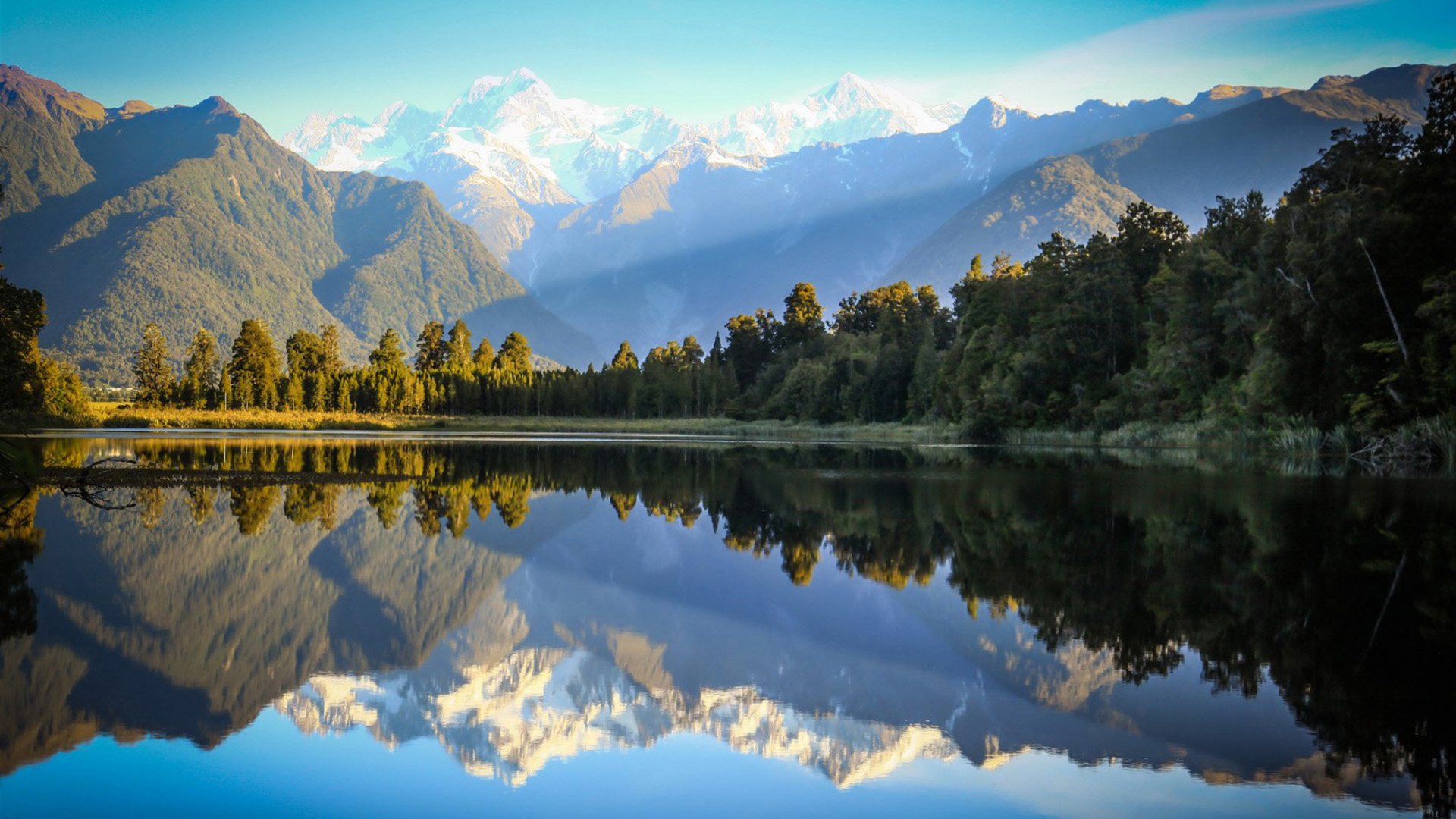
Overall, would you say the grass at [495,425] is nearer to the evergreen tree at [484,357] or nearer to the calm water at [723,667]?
the evergreen tree at [484,357]

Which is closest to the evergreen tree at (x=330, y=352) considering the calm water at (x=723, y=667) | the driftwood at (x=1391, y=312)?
the driftwood at (x=1391, y=312)

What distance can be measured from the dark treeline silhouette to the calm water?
2440cm

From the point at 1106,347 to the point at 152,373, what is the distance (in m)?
92.6

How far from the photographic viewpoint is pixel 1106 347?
241ft

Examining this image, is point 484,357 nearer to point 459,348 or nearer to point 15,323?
point 459,348

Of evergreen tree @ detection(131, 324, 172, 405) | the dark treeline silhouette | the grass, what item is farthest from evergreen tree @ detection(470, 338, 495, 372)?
evergreen tree @ detection(131, 324, 172, 405)

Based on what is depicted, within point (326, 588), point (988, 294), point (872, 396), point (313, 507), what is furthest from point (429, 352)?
point (326, 588)

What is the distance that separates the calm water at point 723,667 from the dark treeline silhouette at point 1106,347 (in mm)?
24400

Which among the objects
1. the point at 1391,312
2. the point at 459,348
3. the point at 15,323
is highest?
the point at 1391,312

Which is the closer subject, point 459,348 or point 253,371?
point 253,371

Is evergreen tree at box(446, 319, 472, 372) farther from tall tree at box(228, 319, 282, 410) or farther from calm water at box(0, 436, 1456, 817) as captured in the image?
calm water at box(0, 436, 1456, 817)

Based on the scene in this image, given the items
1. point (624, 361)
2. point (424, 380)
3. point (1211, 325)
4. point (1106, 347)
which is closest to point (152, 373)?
point (424, 380)

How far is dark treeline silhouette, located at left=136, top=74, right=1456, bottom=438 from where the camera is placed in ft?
124

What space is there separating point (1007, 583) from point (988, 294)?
247 feet
